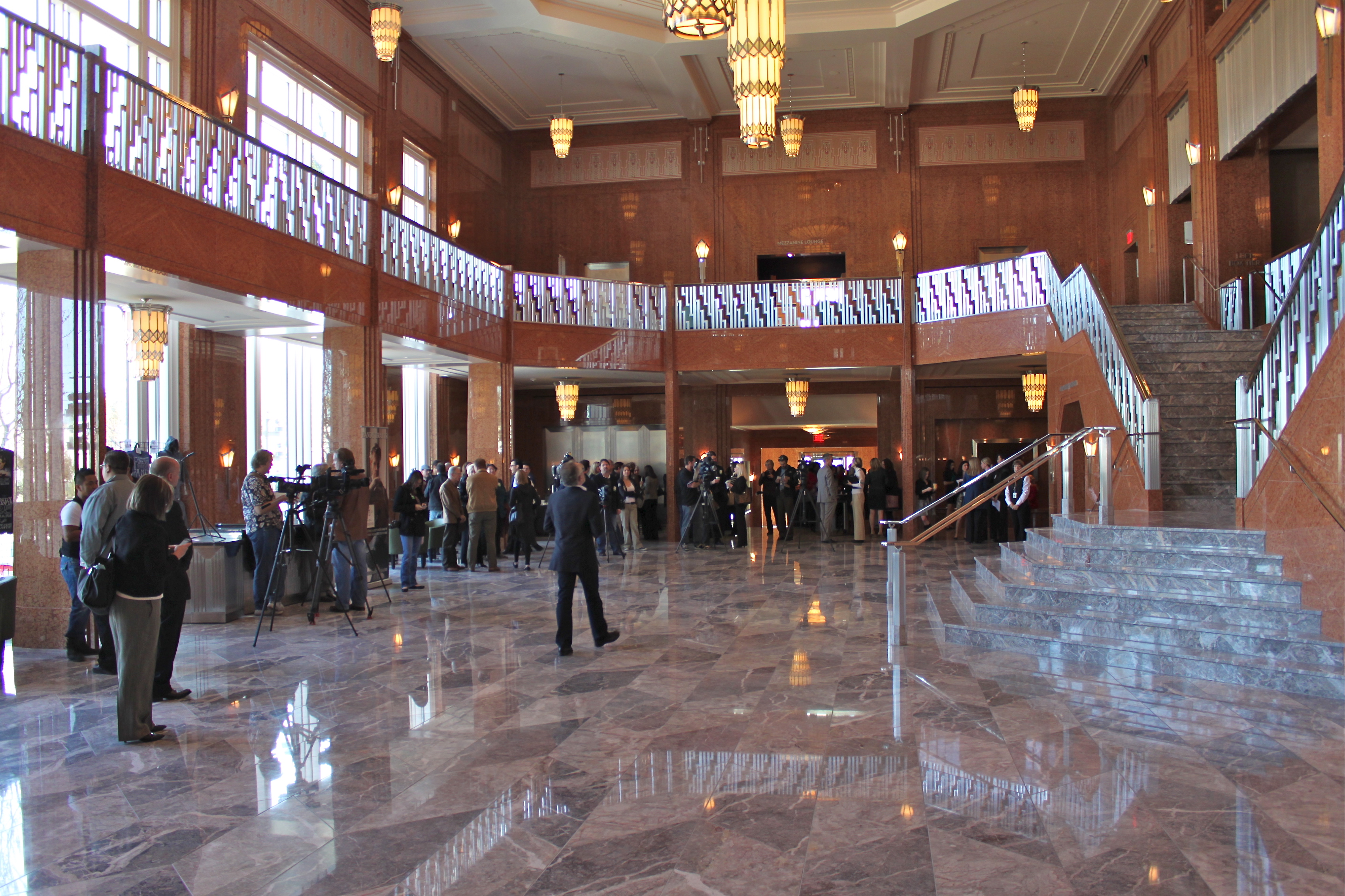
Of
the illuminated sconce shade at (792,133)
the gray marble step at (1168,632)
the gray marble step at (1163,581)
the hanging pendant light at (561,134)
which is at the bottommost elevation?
the gray marble step at (1168,632)

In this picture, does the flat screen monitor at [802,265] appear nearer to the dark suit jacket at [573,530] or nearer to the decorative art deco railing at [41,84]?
the dark suit jacket at [573,530]

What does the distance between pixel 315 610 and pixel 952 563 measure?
7734 mm

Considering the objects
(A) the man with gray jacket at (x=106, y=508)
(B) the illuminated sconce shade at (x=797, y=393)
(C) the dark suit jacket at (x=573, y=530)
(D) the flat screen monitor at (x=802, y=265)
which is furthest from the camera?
(D) the flat screen monitor at (x=802, y=265)

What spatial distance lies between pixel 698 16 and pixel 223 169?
525 centimetres

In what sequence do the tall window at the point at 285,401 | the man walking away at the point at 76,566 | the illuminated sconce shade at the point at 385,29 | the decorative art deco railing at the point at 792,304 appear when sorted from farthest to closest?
the decorative art deco railing at the point at 792,304, the tall window at the point at 285,401, the illuminated sconce shade at the point at 385,29, the man walking away at the point at 76,566

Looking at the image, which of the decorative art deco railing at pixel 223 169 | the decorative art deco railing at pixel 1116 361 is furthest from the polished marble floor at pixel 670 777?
the decorative art deco railing at pixel 223 169

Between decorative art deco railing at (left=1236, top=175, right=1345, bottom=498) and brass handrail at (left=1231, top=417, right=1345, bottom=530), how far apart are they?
0.11m

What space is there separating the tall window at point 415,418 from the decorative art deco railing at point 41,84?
35.9ft

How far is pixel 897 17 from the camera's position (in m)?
16.0

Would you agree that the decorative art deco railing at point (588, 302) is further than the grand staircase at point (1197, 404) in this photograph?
Yes

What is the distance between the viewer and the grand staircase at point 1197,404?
380 inches

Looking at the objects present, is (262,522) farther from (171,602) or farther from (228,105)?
(228,105)

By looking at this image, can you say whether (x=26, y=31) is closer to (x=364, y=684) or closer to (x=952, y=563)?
(x=364, y=684)

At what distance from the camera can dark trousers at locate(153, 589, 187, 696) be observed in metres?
5.68
